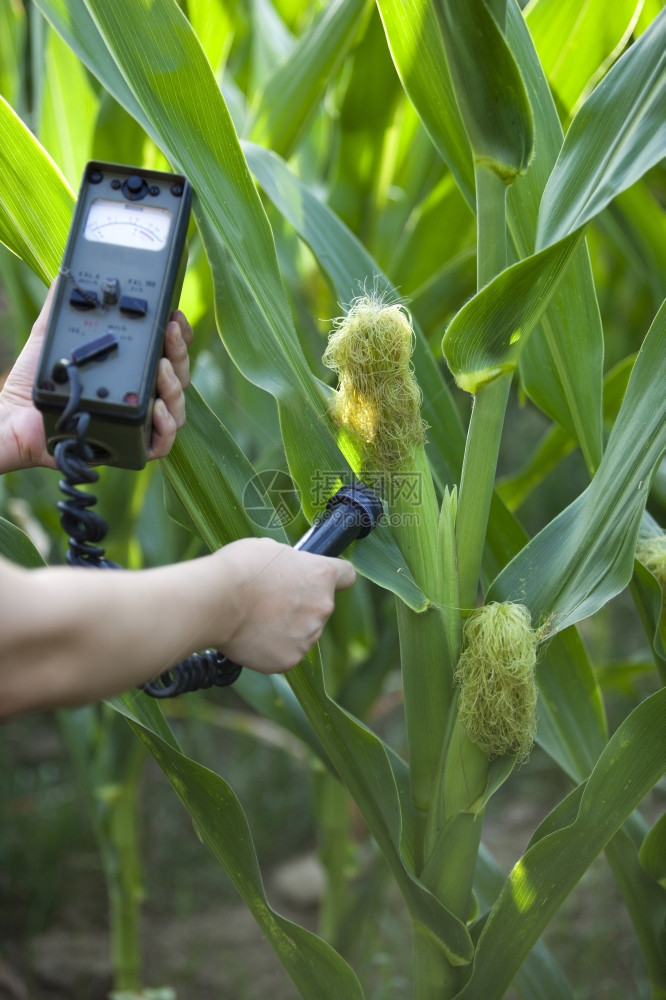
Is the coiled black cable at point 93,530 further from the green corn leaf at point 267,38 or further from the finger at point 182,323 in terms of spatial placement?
the green corn leaf at point 267,38

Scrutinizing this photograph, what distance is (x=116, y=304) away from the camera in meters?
0.46

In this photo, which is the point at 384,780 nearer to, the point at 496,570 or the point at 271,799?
the point at 496,570

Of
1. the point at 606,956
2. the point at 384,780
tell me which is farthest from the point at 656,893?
the point at 606,956

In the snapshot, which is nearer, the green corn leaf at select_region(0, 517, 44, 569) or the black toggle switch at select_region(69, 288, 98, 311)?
the black toggle switch at select_region(69, 288, 98, 311)

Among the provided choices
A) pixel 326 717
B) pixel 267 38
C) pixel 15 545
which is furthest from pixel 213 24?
pixel 326 717

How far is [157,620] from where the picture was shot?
13.6 inches

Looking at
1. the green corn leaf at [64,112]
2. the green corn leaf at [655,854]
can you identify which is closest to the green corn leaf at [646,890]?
the green corn leaf at [655,854]

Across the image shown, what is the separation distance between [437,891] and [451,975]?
0.08 metres

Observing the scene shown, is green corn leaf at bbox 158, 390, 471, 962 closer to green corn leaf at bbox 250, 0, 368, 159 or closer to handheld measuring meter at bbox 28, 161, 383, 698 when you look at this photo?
handheld measuring meter at bbox 28, 161, 383, 698

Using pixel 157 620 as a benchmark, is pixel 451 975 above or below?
below

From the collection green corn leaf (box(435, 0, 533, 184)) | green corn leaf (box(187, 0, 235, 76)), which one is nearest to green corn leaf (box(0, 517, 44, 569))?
green corn leaf (box(435, 0, 533, 184))

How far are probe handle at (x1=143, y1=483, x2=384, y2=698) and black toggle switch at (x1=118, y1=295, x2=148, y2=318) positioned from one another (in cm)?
16

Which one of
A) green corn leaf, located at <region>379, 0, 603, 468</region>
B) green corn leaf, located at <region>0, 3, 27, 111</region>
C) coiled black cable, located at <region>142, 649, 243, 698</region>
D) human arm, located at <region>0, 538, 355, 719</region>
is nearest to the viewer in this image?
human arm, located at <region>0, 538, 355, 719</region>

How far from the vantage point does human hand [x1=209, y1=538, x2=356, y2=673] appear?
388 mm
